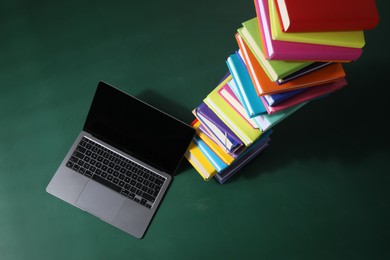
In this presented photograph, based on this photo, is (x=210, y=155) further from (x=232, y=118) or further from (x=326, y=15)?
(x=326, y=15)

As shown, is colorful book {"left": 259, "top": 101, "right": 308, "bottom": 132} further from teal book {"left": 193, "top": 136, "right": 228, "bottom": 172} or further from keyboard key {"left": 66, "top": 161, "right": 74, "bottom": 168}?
keyboard key {"left": 66, "top": 161, "right": 74, "bottom": 168}

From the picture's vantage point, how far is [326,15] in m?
0.76

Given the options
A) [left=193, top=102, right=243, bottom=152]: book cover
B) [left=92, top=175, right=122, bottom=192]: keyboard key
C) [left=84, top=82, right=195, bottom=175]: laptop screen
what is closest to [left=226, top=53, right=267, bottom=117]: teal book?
[left=193, top=102, right=243, bottom=152]: book cover

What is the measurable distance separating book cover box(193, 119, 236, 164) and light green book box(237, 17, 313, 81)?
1.09 feet

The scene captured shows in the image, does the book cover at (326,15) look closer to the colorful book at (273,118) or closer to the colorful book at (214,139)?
the colorful book at (273,118)

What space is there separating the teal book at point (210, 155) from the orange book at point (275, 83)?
1.09ft

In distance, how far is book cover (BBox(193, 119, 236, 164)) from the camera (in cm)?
109

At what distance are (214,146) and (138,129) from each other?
22 cm

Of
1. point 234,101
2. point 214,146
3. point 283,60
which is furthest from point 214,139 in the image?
point 283,60

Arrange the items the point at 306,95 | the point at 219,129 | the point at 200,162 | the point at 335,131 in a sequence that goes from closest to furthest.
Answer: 1. the point at 306,95
2. the point at 219,129
3. the point at 200,162
4. the point at 335,131

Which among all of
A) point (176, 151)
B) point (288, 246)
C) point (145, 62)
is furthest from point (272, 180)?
point (145, 62)

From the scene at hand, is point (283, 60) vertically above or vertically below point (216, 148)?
above

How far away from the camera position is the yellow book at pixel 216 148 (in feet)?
3.57

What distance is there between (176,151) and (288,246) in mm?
426
